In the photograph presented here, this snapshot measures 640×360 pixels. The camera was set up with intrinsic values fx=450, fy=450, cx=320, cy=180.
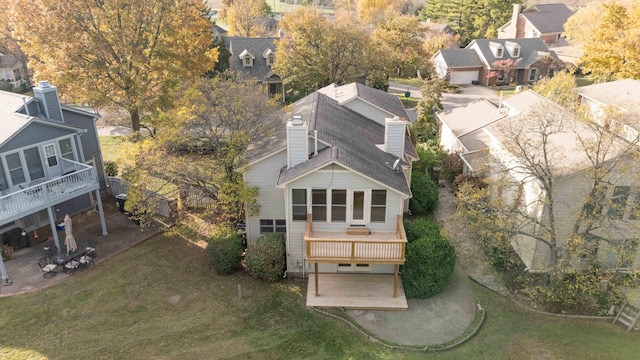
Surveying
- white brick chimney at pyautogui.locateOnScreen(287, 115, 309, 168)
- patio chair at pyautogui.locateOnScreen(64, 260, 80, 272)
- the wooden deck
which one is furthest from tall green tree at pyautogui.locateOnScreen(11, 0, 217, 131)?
the wooden deck

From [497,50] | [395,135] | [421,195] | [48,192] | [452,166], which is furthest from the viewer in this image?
[497,50]

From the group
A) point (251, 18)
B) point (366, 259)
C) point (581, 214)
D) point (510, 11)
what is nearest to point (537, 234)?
point (581, 214)

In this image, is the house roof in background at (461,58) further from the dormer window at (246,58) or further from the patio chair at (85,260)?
the patio chair at (85,260)

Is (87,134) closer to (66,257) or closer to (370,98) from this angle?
(66,257)

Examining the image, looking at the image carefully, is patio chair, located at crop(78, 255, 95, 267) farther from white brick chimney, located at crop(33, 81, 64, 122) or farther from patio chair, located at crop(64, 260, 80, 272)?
white brick chimney, located at crop(33, 81, 64, 122)

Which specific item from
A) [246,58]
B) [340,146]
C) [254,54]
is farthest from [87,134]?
[254,54]

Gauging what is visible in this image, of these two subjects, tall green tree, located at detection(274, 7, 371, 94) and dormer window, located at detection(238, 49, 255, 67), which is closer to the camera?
tall green tree, located at detection(274, 7, 371, 94)
